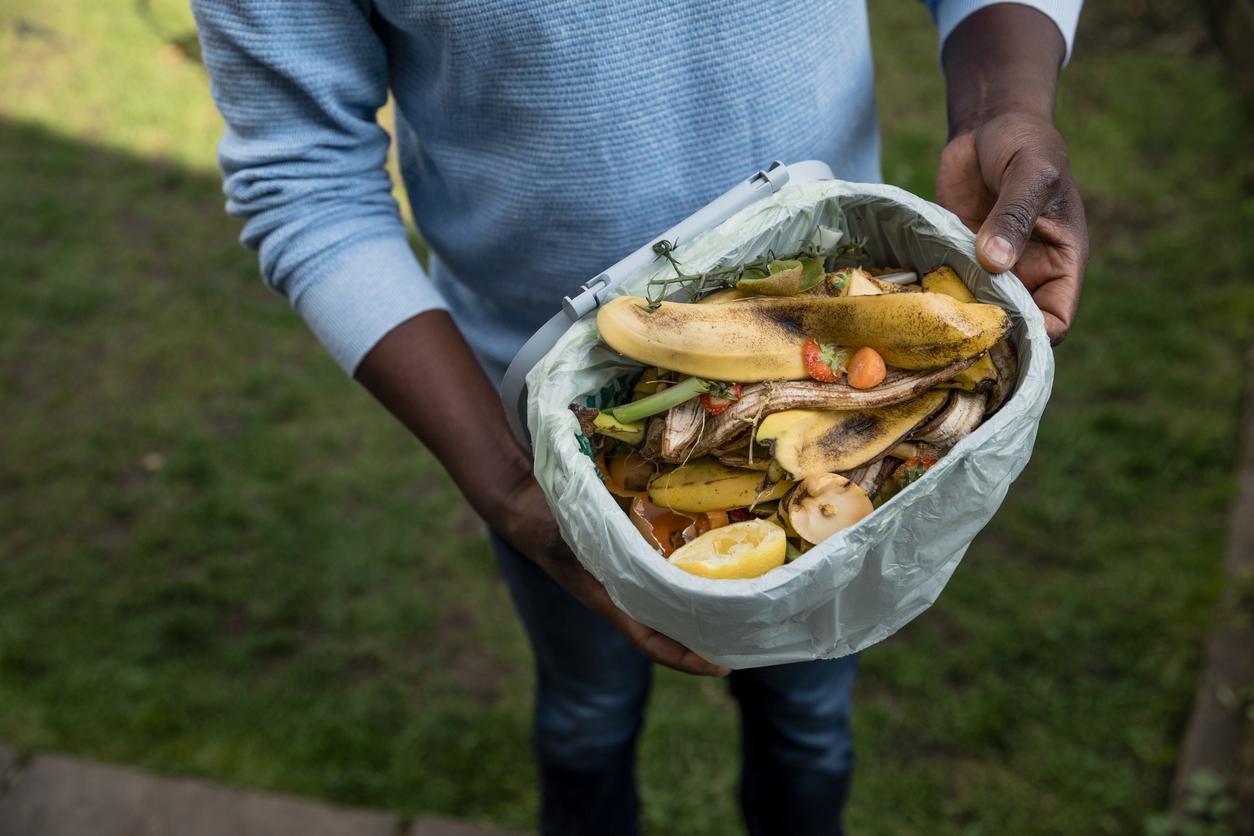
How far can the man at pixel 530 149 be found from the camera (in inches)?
50.4

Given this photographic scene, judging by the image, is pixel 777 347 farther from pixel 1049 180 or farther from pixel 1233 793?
pixel 1233 793

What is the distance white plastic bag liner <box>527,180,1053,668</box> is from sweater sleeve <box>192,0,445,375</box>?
1.15 feet

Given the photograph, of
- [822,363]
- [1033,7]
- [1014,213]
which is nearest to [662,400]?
[822,363]

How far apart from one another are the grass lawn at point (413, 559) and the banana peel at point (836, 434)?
58.7 inches

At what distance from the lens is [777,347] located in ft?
3.86

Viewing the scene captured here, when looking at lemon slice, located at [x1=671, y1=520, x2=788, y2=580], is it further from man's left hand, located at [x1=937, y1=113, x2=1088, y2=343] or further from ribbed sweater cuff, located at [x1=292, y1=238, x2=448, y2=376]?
ribbed sweater cuff, located at [x1=292, y1=238, x2=448, y2=376]

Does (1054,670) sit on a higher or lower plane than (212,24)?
lower

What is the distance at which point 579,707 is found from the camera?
1924 mm

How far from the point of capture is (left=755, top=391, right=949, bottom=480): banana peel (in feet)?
3.73

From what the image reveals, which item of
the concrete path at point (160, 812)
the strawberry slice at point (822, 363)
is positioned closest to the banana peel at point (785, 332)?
the strawberry slice at point (822, 363)

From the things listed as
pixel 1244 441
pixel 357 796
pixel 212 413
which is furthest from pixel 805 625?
pixel 212 413

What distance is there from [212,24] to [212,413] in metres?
2.33

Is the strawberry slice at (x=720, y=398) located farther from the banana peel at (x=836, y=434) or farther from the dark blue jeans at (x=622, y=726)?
the dark blue jeans at (x=622, y=726)

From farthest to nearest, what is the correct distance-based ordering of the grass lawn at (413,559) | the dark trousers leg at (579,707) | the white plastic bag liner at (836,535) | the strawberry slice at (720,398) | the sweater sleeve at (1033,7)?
the grass lawn at (413,559) → the dark trousers leg at (579,707) → the sweater sleeve at (1033,7) → the strawberry slice at (720,398) → the white plastic bag liner at (836,535)
